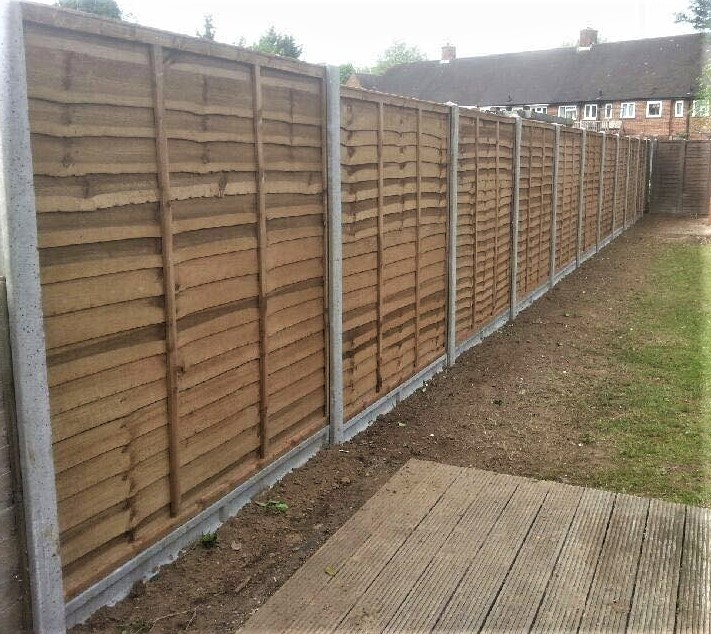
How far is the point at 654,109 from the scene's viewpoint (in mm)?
43688

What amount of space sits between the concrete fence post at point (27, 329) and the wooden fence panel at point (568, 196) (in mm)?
9559

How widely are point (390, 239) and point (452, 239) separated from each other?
1381mm

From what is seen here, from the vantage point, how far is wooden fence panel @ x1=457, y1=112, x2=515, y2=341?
7.02 m

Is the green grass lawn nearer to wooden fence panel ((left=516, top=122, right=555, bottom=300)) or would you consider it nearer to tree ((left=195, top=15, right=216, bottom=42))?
wooden fence panel ((left=516, top=122, right=555, bottom=300))

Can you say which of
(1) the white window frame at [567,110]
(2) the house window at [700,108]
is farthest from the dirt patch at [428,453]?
(1) the white window frame at [567,110]

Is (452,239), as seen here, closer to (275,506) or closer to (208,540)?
(275,506)

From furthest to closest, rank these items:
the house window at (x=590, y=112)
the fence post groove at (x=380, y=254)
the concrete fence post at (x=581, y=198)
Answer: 1. the house window at (x=590, y=112)
2. the concrete fence post at (x=581, y=198)
3. the fence post groove at (x=380, y=254)

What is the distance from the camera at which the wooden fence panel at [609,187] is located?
52.2 feet

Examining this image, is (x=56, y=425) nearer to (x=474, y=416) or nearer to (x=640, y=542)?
(x=640, y=542)

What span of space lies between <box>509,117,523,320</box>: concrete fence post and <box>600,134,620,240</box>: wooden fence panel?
7.68 meters

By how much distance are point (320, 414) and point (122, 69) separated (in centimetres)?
262

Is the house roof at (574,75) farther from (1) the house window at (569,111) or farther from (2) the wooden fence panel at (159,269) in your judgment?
(2) the wooden fence panel at (159,269)

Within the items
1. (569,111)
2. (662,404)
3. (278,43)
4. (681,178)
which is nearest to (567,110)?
(569,111)

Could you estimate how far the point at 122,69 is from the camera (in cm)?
280
